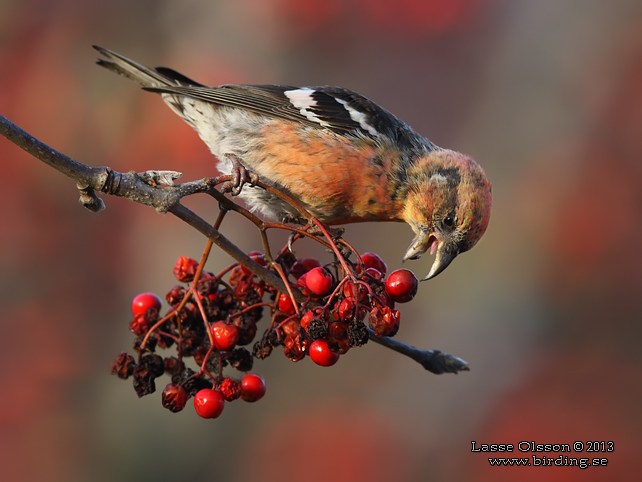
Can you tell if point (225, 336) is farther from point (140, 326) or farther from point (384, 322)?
point (384, 322)

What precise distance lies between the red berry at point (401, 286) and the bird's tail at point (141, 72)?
2.03m

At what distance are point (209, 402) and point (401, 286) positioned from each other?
Result: 31.3 inches

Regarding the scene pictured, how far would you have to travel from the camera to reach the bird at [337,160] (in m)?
2.89

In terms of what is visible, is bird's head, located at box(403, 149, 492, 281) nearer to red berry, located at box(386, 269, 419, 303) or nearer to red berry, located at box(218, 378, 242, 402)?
red berry, located at box(386, 269, 419, 303)

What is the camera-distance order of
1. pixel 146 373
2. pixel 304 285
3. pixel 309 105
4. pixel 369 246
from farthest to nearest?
pixel 369 246 < pixel 309 105 < pixel 304 285 < pixel 146 373

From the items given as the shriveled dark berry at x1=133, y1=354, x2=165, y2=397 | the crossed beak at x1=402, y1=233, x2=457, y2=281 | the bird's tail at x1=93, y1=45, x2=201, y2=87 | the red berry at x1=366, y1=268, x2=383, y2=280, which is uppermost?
the bird's tail at x1=93, y1=45, x2=201, y2=87

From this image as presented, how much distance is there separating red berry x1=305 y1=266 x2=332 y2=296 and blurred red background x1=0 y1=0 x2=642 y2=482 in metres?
3.14

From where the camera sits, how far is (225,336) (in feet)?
6.56

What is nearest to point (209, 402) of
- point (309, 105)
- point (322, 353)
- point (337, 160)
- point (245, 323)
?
point (245, 323)

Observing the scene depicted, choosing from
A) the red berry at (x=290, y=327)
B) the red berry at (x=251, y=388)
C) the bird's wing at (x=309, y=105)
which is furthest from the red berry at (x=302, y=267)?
the bird's wing at (x=309, y=105)

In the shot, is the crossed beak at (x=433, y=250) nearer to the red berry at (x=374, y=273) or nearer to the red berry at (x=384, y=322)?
the red berry at (x=374, y=273)

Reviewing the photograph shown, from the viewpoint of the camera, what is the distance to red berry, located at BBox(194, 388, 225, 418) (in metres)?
1.94

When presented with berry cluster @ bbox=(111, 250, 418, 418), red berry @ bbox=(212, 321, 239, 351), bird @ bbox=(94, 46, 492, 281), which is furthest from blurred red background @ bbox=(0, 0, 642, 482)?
red berry @ bbox=(212, 321, 239, 351)

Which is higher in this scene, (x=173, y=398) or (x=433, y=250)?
(x=433, y=250)
